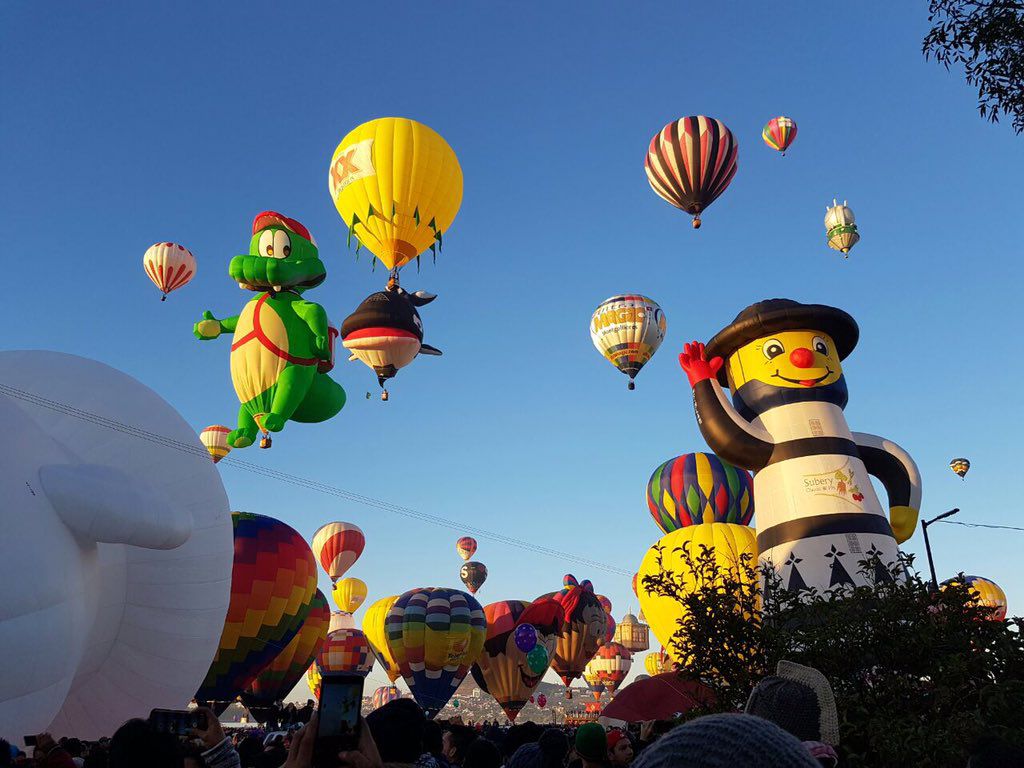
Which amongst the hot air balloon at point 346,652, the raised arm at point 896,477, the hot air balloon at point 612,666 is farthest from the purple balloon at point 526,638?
the raised arm at point 896,477

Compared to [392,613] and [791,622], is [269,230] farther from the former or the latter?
[791,622]

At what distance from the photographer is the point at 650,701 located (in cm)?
977

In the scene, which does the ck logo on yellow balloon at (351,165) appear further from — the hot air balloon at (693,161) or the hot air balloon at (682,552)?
the hot air balloon at (682,552)

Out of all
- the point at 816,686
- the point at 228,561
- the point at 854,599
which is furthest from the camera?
the point at 228,561

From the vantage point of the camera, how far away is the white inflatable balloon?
7926mm

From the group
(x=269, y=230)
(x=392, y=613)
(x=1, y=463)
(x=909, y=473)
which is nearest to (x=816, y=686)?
(x=1, y=463)

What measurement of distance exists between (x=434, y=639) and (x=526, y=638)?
5.28 metres

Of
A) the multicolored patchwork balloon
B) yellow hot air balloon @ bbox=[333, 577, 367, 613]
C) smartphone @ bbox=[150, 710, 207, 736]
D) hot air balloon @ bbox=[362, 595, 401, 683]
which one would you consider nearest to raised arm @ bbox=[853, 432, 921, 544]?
the multicolored patchwork balloon

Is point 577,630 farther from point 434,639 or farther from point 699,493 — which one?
point 699,493

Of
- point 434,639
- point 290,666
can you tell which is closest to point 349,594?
point 434,639

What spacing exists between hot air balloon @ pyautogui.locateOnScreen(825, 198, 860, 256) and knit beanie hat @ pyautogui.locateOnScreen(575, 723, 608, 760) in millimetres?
29533

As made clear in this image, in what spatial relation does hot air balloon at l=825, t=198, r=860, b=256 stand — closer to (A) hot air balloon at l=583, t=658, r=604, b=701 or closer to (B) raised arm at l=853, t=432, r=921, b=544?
(B) raised arm at l=853, t=432, r=921, b=544

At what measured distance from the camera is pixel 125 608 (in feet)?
32.0

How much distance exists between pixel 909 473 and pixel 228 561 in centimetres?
990
